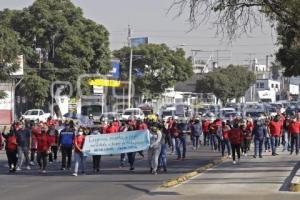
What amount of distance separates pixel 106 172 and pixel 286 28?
24.2ft

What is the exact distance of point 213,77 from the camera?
102 metres

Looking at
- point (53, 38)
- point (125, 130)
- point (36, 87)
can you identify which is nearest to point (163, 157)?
point (125, 130)

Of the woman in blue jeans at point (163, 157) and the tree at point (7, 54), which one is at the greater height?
the tree at point (7, 54)

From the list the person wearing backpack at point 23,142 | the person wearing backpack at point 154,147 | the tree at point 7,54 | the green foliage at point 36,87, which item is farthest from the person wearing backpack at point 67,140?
the green foliage at point 36,87

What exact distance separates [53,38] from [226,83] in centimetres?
4522

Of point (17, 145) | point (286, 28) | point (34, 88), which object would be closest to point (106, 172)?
point (17, 145)

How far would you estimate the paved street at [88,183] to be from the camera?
16703 mm

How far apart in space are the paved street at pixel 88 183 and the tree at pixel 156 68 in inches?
2244

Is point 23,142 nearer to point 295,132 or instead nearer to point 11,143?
point 11,143

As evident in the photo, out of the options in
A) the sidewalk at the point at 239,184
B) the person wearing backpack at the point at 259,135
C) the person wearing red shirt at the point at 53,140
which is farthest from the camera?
the person wearing backpack at the point at 259,135

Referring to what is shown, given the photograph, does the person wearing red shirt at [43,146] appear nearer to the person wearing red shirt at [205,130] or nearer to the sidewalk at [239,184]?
the sidewalk at [239,184]

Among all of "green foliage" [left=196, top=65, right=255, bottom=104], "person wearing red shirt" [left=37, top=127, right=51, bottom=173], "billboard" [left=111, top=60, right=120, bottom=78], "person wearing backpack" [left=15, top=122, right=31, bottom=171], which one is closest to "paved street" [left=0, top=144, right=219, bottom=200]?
"person wearing red shirt" [left=37, top=127, right=51, bottom=173]

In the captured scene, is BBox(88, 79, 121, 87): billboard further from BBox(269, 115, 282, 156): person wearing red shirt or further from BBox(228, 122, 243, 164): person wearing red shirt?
BBox(228, 122, 243, 164): person wearing red shirt

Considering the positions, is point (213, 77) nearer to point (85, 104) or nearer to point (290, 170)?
point (85, 104)
